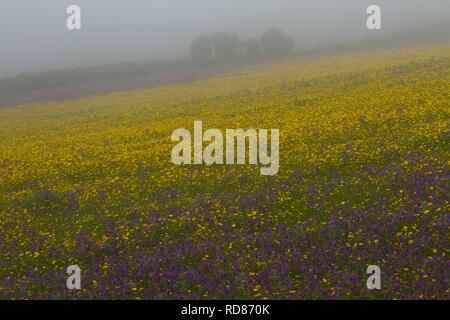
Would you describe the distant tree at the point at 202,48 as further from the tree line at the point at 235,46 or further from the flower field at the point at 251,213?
the flower field at the point at 251,213

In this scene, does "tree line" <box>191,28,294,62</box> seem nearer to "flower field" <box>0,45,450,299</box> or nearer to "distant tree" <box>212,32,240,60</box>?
"distant tree" <box>212,32,240,60</box>

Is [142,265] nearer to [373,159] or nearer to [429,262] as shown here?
[429,262]

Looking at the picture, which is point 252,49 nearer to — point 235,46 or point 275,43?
point 235,46

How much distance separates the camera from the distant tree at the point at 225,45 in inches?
2704

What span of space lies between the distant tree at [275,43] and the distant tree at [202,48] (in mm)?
7301

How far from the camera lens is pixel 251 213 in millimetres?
11453

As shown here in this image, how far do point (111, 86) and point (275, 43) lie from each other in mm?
25844

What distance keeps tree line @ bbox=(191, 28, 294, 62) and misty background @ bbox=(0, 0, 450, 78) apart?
19.1 meters

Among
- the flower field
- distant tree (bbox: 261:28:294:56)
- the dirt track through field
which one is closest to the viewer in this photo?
the flower field

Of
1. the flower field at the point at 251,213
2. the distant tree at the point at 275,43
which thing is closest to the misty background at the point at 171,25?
the distant tree at the point at 275,43

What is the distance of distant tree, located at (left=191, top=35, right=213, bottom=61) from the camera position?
68.5 metres

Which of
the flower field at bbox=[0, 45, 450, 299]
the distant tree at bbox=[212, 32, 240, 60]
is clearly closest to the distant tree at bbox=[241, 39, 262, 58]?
the distant tree at bbox=[212, 32, 240, 60]
